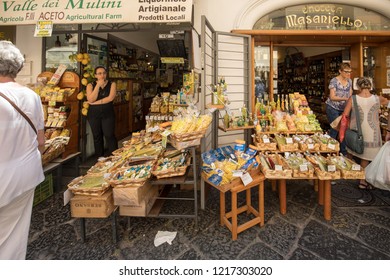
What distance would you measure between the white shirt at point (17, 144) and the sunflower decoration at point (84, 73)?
9.39ft

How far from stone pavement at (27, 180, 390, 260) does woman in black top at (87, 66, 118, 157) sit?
5.49 feet

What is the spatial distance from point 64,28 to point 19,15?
114 centimetres

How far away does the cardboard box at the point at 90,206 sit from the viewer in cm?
270

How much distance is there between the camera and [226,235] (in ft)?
9.86

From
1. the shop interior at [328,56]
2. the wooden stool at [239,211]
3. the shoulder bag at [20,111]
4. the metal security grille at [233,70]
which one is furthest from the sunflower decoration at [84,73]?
the shop interior at [328,56]

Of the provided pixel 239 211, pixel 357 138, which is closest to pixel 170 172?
pixel 239 211

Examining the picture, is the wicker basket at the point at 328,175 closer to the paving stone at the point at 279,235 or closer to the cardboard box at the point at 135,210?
the paving stone at the point at 279,235

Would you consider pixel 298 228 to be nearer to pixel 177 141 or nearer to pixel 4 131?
pixel 177 141

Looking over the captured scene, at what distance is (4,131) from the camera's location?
1.93 meters

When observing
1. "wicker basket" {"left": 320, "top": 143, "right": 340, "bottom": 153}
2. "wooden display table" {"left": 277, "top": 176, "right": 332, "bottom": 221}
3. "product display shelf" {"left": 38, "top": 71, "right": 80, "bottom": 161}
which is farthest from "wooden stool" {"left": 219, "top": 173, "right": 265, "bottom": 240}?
"product display shelf" {"left": 38, "top": 71, "right": 80, "bottom": 161}

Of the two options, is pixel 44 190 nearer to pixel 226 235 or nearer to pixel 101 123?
pixel 101 123

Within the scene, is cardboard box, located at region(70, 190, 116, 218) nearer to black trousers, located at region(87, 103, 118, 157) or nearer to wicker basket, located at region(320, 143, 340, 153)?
black trousers, located at region(87, 103, 118, 157)

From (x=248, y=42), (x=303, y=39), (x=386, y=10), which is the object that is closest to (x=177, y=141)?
(x=248, y=42)

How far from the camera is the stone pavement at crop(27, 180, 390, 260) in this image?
2.68m
